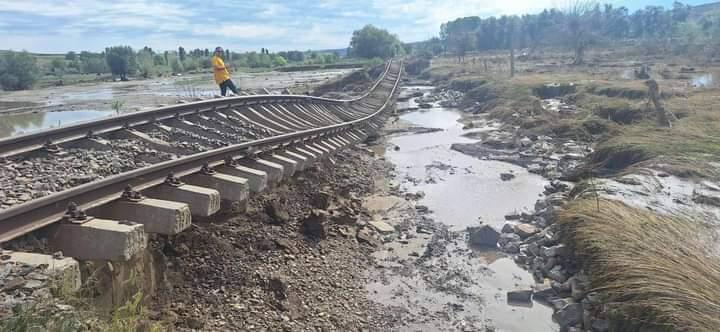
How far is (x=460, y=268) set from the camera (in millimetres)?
7125

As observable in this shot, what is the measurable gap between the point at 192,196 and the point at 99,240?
115 centimetres

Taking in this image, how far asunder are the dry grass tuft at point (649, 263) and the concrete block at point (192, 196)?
416 cm

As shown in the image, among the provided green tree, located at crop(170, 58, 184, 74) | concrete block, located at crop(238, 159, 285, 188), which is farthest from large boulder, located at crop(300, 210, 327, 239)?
green tree, located at crop(170, 58, 184, 74)

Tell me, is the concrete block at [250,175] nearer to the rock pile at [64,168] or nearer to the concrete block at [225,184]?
the concrete block at [225,184]

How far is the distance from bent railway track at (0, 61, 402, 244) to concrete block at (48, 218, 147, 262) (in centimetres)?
13

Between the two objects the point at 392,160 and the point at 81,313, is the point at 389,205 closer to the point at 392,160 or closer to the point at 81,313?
the point at 392,160

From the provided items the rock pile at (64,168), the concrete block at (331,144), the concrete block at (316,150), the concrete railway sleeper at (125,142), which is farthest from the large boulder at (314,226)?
the concrete block at (331,144)

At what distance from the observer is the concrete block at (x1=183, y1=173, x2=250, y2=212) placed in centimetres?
517

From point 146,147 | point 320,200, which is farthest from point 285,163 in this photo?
point 146,147

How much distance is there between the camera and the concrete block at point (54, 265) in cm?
305

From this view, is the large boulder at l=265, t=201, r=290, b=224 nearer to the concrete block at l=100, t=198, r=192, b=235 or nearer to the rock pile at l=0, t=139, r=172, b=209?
the rock pile at l=0, t=139, r=172, b=209

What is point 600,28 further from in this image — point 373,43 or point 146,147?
point 146,147

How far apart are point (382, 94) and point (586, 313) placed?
24.7 metres

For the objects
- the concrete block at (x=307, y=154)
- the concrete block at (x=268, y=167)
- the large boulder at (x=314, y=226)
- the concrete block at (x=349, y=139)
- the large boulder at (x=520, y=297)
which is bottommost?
the large boulder at (x=520, y=297)
